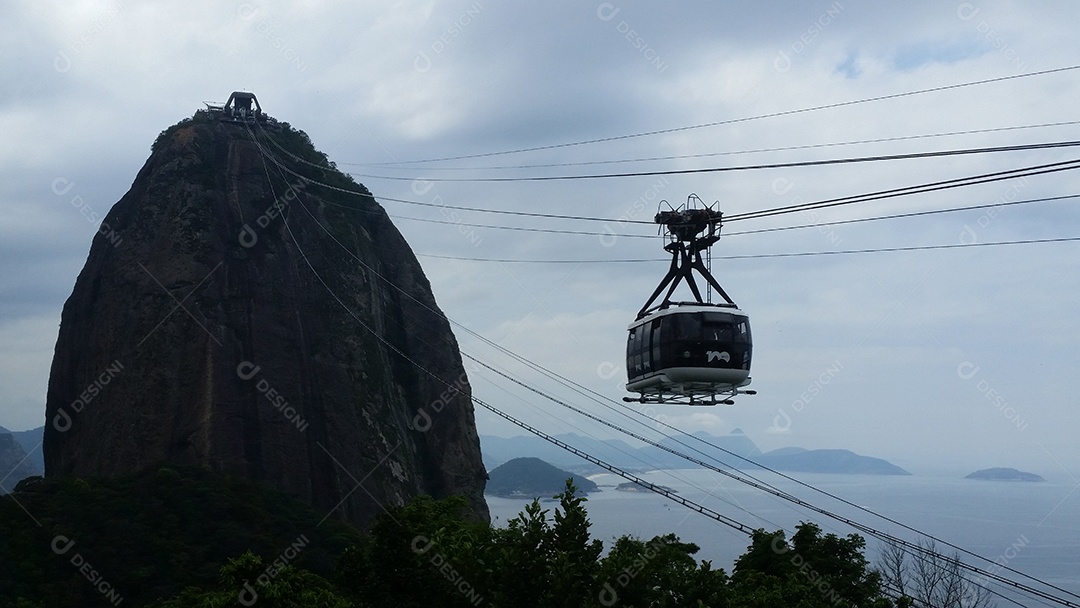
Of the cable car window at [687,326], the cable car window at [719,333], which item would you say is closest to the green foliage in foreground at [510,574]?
the cable car window at [687,326]

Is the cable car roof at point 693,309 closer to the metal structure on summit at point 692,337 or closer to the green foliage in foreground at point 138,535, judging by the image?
the metal structure on summit at point 692,337

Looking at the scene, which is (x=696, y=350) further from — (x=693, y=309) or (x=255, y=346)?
(x=255, y=346)

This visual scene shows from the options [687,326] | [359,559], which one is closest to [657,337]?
[687,326]

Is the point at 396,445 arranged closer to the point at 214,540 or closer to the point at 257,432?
the point at 257,432

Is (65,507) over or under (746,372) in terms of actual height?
under

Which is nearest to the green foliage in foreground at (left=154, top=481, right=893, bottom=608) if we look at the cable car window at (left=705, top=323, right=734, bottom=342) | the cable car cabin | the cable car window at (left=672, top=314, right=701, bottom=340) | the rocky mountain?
the cable car cabin

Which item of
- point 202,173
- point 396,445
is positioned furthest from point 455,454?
point 202,173
